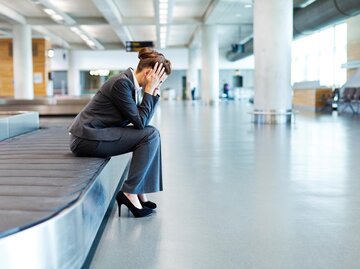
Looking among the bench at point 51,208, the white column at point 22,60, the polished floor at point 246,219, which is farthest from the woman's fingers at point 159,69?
the white column at point 22,60

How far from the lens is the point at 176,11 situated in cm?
2645

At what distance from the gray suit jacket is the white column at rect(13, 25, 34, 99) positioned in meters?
25.3

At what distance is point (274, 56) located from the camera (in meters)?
13.4

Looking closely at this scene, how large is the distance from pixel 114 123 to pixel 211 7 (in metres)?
21.6

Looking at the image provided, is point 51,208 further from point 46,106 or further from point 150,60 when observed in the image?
point 46,106

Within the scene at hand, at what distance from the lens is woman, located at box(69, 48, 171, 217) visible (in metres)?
3.63

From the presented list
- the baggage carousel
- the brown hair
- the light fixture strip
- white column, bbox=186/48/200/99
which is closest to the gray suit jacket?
the brown hair

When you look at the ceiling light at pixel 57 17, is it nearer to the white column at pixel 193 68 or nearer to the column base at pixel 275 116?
the column base at pixel 275 116

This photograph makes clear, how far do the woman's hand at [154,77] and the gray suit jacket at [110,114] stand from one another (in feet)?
0.25

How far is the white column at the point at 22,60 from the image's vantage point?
2708 centimetres

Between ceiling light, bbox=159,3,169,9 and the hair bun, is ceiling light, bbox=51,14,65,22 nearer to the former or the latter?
ceiling light, bbox=159,3,169,9

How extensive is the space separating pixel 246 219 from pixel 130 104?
1.32 m

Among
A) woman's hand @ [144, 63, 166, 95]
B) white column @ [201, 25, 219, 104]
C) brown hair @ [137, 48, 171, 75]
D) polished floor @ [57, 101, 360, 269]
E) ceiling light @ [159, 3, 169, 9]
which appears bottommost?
polished floor @ [57, 101, 360, 269]

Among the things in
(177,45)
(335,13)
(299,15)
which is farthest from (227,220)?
(177,45)
